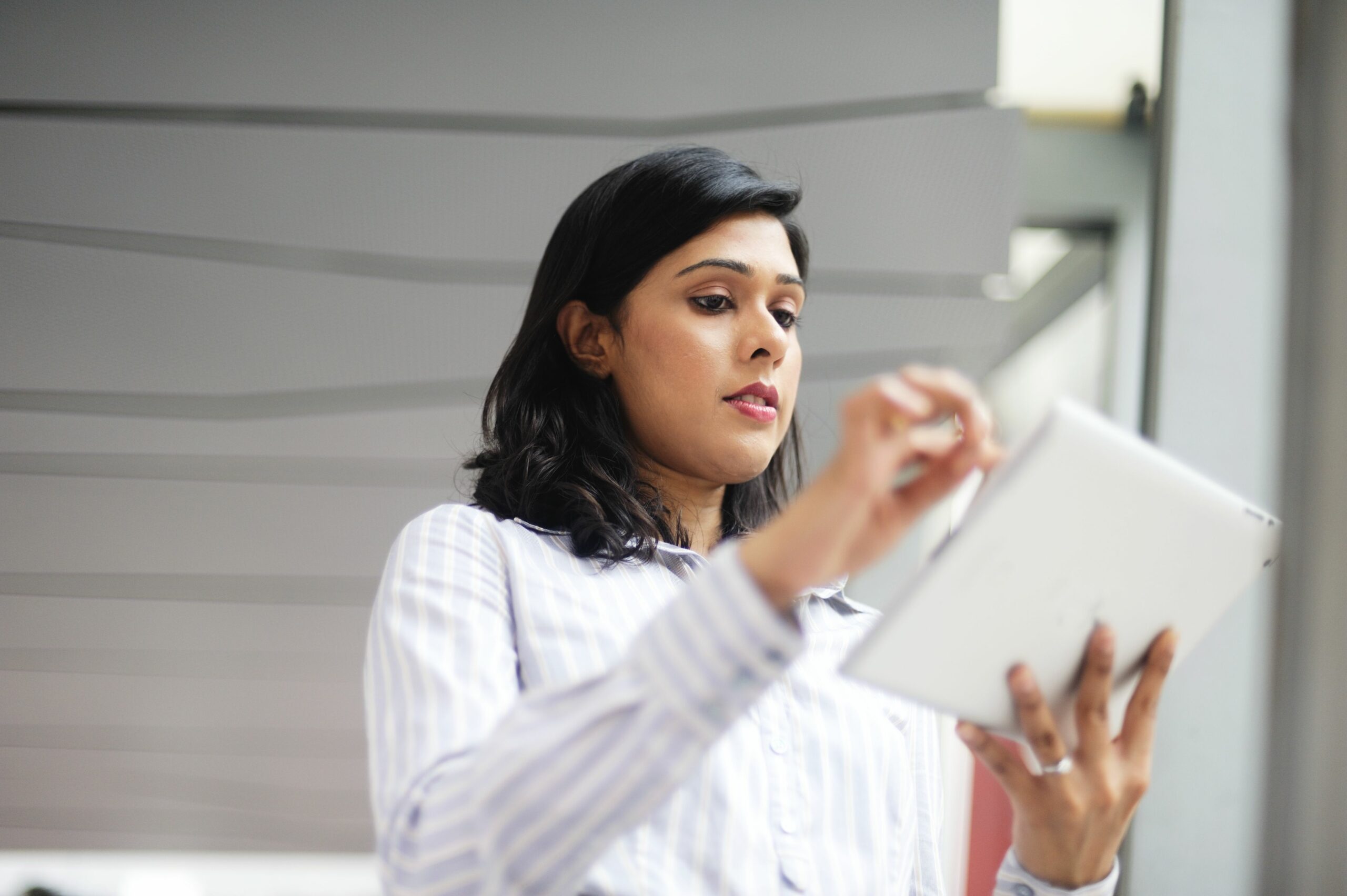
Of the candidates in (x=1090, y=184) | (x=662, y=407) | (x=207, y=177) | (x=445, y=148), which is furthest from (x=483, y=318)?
(x=1090, y=184)

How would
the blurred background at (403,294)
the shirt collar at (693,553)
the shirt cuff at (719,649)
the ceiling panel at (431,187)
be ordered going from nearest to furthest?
the shirt cuff at (719,649) < the shirt collar at (693,553) < the blurred background at (403,294) < the ceiling panel at (431,187)

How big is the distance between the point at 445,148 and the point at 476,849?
1.54 m

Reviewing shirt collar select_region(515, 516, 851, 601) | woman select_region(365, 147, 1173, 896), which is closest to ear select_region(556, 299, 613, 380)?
woman select_region(365, 147, 1173, 896)

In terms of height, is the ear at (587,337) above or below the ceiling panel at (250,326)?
above

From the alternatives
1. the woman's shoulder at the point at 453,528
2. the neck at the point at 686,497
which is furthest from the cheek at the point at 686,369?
the woman's shoulder at the point at 453,528

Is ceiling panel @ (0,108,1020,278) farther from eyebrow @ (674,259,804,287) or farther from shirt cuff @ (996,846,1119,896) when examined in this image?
shirt cuff @ (996,846,1119,896)

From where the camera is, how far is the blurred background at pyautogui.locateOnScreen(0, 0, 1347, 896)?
1777 millimetres

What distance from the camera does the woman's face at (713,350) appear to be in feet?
3.82

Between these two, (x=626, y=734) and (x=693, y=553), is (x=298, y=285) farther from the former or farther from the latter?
(x=626, y=734)

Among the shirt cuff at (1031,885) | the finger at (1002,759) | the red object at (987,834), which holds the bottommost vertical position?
the red object at (987,834)

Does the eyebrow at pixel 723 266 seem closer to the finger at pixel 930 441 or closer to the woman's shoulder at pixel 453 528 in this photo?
the woman's shoulder at pixel 453 528

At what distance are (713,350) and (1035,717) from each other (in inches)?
22.0

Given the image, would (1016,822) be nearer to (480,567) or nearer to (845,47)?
(480,567)

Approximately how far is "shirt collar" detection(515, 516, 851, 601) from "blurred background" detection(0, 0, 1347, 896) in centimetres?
58
